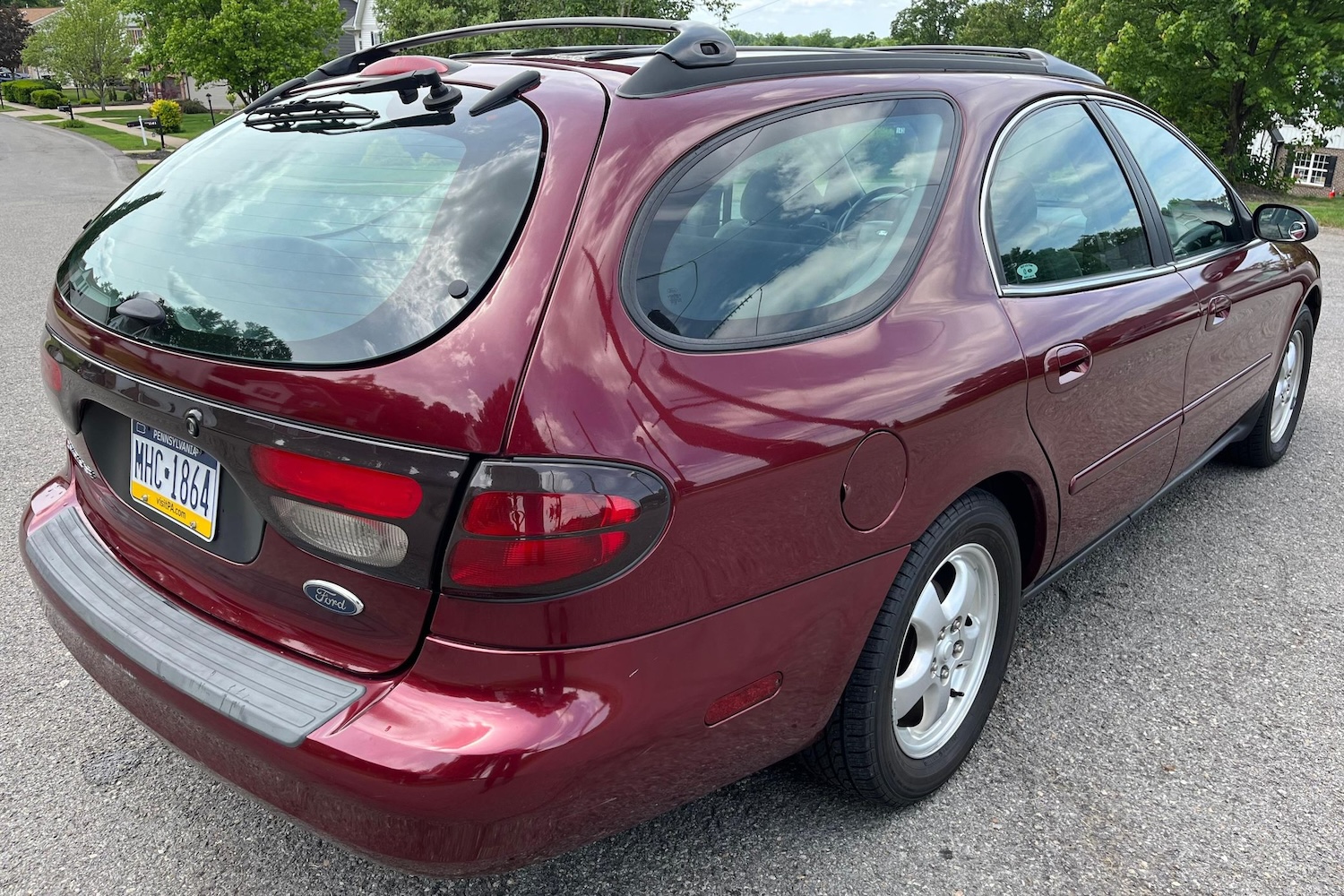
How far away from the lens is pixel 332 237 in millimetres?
1819

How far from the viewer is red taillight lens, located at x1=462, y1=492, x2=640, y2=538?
1547 mm

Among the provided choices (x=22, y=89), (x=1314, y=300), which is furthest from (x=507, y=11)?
(x=1314, y=300)

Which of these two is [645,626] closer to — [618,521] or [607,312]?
[618,521]

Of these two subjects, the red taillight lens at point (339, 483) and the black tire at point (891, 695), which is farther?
the black tire at point (891, 695)

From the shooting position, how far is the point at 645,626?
5.43 ft

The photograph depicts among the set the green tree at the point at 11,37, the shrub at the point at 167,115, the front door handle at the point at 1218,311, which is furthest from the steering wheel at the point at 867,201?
the green tree at the point at 11,37

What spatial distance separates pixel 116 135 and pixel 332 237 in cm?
4028

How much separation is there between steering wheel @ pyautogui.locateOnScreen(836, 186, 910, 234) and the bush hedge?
8517 centimetres

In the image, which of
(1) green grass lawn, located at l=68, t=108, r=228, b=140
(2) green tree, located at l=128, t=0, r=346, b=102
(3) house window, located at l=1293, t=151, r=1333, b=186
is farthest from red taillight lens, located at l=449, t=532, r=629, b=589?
(3) house window, located at l=1293, t=151, r=1333, b=186

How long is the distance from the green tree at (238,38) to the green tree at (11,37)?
71.0 metres

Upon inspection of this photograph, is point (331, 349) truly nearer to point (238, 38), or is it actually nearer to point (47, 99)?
point (238, 38)

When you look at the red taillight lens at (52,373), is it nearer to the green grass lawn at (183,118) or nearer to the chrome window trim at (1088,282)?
the chrome window trim at (1088,282)

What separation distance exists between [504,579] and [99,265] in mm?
1348

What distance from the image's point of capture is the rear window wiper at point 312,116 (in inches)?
81.5
